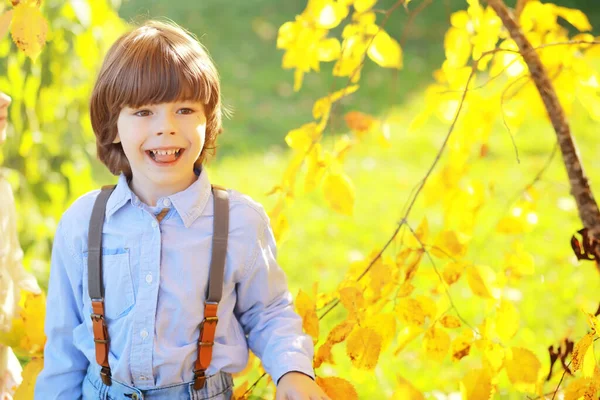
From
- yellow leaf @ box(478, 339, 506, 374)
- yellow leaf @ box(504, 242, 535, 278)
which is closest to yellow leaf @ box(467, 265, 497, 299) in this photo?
yellow leaf @ box(478, 339, 506, 374)

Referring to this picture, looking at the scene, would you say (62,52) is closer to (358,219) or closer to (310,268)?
(310,268)

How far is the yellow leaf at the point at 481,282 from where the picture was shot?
5.28 feet

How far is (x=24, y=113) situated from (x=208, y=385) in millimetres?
1577

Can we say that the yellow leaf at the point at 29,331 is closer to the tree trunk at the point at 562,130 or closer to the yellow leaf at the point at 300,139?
→ the yellow leaf at the point at 300,139

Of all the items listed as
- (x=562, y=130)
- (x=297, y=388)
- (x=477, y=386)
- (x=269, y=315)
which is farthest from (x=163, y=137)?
(x=562, y=130)

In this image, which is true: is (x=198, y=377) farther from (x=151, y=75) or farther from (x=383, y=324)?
(x=151, y=75)

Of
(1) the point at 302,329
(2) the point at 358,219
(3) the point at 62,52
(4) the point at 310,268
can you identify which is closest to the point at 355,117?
(1) the point at 302,329

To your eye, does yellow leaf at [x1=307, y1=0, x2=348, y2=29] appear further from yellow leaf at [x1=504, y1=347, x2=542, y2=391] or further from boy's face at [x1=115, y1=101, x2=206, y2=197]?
yellow leaf at [x1=504, y1=347, x2=542, y2=391]

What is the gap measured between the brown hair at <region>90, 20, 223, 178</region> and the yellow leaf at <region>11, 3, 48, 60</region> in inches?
5.6

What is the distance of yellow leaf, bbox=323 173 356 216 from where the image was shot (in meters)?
1.64

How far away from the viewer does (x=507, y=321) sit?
5.37 ft

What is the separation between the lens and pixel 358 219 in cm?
359

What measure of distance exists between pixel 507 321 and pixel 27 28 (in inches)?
42.3

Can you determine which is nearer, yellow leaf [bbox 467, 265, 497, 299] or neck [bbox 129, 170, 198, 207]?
neck [bbox 129, 170, 198, 207]
